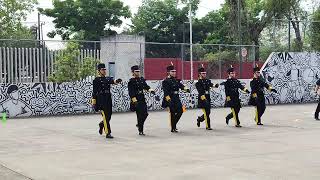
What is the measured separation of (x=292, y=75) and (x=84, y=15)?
1298 inches

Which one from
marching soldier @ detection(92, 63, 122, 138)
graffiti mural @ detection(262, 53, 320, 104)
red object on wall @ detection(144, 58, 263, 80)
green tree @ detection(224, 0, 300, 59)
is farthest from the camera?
green tree @ detection(224, 0, 300, 59)

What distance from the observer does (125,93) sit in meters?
24.5

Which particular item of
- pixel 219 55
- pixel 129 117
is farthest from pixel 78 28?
pixel 129 117

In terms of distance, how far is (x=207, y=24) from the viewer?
65.6 m

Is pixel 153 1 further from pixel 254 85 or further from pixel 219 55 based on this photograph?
pixel 254 85

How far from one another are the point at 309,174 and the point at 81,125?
35.1ft

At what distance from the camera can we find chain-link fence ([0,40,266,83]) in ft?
73.4

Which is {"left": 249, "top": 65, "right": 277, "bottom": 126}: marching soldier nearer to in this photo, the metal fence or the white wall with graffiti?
the white wall with graffiti

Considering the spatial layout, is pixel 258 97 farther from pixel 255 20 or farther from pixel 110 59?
pixel 255 20

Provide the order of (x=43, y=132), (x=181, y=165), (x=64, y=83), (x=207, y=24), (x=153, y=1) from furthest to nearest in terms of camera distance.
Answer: (x=153, y=1) → (x=207, y=24) → (x=64, y=83) → (x=43, y=132) → (x=181, y=165)

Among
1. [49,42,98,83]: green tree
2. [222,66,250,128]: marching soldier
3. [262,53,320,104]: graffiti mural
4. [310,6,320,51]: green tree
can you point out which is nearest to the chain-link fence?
[49,42,98,83]: green tree

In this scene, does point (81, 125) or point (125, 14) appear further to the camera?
point (125, 14)

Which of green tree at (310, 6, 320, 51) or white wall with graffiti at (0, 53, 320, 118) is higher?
green tree at (310, 6, 320, 51)

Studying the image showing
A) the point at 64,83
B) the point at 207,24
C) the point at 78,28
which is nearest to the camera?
the point at 64,83
